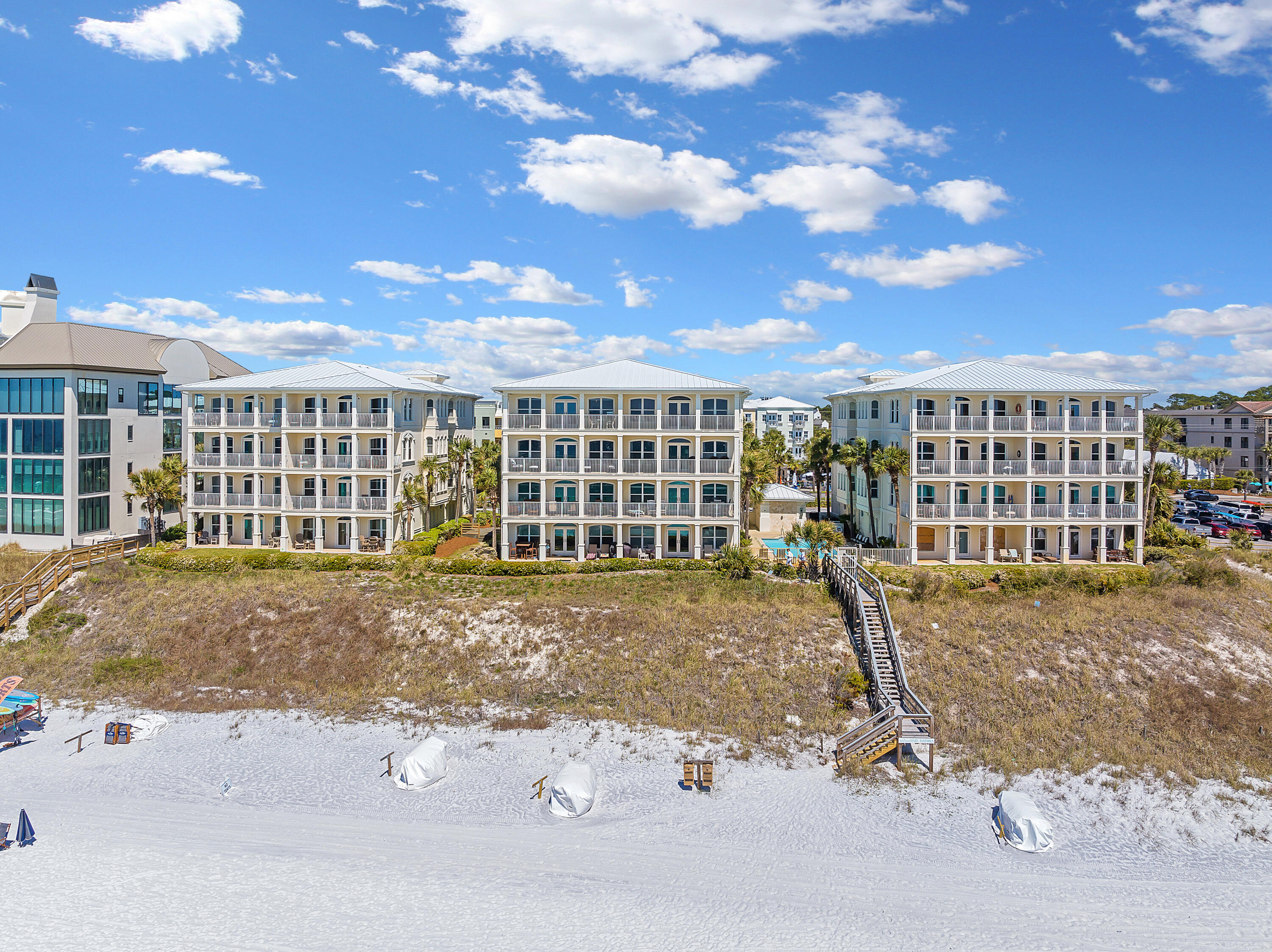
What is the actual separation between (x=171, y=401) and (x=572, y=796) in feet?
146

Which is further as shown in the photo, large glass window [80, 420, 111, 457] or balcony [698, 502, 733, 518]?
large glass window [80, 420, 111, 457]

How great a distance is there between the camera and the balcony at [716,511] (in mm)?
40250

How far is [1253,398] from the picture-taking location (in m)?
118

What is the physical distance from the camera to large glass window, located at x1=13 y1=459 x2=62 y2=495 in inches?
1644

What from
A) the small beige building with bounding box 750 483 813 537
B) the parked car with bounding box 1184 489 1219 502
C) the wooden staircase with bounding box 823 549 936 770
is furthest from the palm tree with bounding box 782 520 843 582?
the parked car with bounding box 1184 489 1219 502

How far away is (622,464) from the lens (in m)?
40.2

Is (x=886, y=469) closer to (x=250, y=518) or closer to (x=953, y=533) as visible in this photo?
(x=953, y=533)

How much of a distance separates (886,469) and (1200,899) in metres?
25.6

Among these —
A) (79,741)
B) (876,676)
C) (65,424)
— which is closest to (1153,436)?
(876,676)

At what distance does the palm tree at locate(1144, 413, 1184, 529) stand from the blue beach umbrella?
165 feet

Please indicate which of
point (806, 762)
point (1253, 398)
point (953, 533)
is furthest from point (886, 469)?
point (1253, 398)

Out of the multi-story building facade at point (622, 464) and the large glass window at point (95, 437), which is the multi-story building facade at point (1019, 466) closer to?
the multi-story building facade at point (622, 464)

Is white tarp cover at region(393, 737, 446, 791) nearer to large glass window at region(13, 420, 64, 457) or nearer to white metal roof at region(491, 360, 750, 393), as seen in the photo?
white metal roof at region(491, 360, 750, 393)

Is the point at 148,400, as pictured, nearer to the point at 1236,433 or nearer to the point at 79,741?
the point at 79,741
